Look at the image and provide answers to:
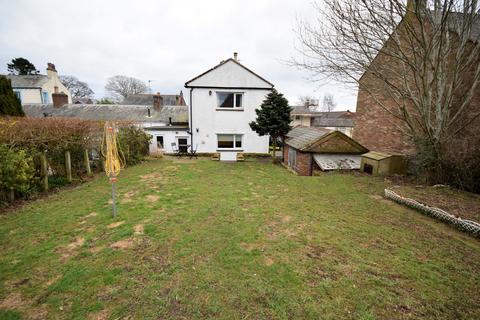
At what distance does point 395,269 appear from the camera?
11.7ft

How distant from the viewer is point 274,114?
13922 millimetres

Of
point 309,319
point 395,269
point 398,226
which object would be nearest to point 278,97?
point 398,226

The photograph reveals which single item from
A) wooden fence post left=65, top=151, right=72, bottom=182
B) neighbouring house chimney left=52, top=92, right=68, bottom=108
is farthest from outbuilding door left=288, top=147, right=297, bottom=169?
neighbouring house chimney left=52, top=92, right=68, bottom=108

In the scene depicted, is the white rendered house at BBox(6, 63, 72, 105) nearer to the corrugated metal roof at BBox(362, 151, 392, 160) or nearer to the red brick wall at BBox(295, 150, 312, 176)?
the red brick wall at BBox(295, 150, 312, 176)

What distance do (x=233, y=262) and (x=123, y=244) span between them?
2.30 metres

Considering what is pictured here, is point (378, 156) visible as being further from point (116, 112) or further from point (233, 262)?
point (116, 112)

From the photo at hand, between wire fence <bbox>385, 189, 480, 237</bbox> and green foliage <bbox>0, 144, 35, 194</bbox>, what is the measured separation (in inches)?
446

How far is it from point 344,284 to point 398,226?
9.63ft

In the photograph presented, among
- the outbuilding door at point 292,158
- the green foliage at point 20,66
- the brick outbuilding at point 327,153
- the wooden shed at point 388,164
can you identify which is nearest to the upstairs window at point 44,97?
the green foliage at point 20,66

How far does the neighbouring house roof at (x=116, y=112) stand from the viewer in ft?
67.7

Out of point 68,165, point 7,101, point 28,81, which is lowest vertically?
point 68,165

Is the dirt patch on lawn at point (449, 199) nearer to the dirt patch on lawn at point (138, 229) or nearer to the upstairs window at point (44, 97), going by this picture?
the dirt patch on lawn at point (138, 229)

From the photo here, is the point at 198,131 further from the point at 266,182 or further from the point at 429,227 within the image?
the point at 429,227

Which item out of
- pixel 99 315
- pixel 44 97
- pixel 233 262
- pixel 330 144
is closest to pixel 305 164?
pixel 330 144
